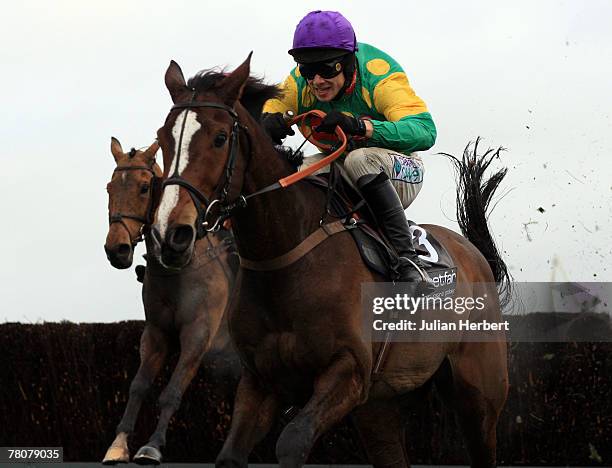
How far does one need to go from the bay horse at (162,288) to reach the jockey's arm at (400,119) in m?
3.25

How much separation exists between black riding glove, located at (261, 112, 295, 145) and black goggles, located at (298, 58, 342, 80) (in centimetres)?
28

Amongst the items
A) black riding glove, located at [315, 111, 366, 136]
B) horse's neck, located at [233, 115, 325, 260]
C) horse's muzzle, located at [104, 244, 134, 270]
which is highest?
black riding glove, located at [315, 111, 366, 136]

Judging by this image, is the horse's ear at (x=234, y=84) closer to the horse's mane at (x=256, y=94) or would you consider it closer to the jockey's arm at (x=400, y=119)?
the horse's mane at (x=256, y=94)

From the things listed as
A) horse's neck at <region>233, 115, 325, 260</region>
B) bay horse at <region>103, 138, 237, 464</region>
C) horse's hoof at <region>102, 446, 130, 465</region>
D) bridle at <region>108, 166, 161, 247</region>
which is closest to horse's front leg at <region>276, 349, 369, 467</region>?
horse's neck at <region>233, 115, 325, 260</region>

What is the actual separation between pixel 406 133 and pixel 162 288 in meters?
3.84

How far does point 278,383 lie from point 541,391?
5351mm

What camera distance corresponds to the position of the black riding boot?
6.02 m

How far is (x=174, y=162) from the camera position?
16.0 feet

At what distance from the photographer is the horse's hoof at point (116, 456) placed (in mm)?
8016

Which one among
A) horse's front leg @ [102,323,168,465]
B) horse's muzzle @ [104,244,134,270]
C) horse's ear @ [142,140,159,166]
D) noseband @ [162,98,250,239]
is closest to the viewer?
noseband @ [162,98,250,239]

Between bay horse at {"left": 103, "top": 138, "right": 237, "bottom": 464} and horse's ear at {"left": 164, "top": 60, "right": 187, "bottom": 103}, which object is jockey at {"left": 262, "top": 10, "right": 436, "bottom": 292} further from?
bay horse at {"left": 103, "top": 138, "right": 237, "bottom": 464}

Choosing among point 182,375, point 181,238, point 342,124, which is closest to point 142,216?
point 182,375

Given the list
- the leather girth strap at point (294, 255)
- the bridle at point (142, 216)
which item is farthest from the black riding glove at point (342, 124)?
the bridle at point (142, 216)

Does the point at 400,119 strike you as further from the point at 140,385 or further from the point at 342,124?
the point at 140,385
